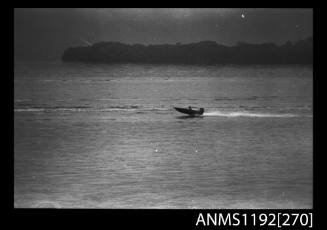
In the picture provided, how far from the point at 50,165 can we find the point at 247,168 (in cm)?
578

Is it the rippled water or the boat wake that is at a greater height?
the boat wake

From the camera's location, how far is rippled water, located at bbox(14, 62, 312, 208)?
12234 millimetres

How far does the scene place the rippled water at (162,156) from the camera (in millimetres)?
12234

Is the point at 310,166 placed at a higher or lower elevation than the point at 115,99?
lower

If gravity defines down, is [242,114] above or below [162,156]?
above

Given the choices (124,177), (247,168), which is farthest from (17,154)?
(247,168)

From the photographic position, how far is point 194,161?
15969 millimetres

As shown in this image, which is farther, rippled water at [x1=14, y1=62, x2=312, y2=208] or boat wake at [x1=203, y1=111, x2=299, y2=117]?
boat wake at [x1=203, y1=111, x2=299, y2=117]

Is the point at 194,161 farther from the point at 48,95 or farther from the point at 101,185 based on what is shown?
the point at 48,95

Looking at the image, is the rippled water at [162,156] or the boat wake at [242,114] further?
the boat wake at [242,114]

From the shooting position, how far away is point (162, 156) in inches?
656

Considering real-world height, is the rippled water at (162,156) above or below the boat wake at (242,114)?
below

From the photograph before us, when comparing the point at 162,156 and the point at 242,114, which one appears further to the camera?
the point at 242,114

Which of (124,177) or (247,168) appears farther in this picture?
(247,168)
